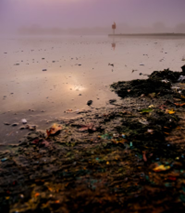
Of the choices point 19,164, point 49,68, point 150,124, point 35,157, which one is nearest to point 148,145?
point 150,124

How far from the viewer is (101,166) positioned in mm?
1891

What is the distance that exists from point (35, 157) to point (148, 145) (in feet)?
4.83

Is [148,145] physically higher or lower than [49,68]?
lower

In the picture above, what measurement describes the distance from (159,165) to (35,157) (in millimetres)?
1488

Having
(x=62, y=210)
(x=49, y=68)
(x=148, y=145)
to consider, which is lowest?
(x=62, y=210)

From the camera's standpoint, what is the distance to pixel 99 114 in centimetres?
308

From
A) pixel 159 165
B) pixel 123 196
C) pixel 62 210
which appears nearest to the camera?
pixel 62 210

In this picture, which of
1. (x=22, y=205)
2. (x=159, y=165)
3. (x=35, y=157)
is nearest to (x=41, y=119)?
(x=35, y=157)

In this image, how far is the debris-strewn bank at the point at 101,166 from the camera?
4.92 ft

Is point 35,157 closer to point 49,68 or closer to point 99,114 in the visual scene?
point 99,114

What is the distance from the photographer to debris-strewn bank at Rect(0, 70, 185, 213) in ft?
4.92

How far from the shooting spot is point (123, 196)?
1.54 metres

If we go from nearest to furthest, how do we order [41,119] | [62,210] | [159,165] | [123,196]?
1. [62,210]
2. [123,196]
3. [159,165]
4. [41,119]

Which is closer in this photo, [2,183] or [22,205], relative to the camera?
[22,205]
